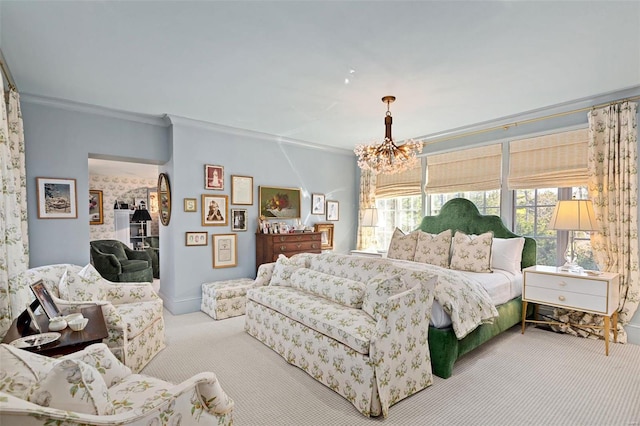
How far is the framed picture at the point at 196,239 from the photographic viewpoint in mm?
4383

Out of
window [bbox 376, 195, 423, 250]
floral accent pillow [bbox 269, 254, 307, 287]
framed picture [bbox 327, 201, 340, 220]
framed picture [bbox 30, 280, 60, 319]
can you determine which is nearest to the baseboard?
window [bbox 376, 195, 423, 250]

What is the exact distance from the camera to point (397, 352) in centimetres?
223

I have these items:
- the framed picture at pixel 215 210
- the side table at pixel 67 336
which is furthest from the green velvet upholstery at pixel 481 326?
the framed picture at pixel 215 210

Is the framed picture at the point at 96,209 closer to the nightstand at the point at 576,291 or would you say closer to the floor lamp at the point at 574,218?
the nightstand at the point at 576,291

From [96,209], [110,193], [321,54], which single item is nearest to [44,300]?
[321,54]

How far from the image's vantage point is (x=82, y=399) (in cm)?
104

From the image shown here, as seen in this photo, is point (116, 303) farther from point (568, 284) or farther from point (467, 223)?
point (568, 284)

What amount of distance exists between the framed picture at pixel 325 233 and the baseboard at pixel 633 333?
13.7ft

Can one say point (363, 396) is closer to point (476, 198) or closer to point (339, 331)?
point (339, 331)

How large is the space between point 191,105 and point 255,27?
1929 millimetres

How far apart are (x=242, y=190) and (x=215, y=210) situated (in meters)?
0.54

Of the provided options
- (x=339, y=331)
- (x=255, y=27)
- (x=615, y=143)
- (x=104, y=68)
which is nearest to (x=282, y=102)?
(x=255, y=27)

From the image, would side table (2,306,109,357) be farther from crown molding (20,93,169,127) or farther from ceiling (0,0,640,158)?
crown molding (20,93,169,127)

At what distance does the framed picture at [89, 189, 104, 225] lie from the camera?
25.3 feet
